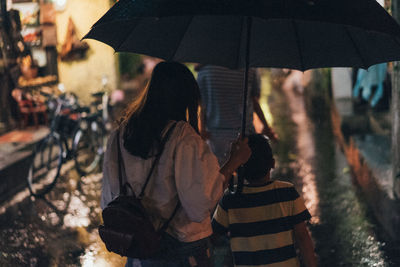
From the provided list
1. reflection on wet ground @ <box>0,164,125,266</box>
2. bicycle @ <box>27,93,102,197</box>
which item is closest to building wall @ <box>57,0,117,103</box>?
bicycle @ <box>27,93,102,197</box>

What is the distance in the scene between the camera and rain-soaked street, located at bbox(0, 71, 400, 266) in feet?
19.5

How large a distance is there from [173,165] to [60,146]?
6.20 metres

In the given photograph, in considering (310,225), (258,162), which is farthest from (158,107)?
(310,225)

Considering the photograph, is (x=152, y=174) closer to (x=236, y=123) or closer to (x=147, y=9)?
→ (x=147, y=9)

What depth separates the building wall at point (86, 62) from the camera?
558 inches

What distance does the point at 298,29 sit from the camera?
3766mm

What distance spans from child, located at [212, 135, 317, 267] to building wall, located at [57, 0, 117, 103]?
11.5 meters

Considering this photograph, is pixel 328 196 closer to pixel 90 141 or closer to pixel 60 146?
pixel 60 146

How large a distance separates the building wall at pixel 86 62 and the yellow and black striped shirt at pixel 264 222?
11.5 metres

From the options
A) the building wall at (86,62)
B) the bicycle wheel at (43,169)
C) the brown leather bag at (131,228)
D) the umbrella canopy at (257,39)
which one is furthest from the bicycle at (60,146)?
the brown leather bag at (131,228)

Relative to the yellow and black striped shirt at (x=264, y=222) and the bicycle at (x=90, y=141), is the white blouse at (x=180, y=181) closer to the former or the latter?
the yellow and black striped shirt at (x=264, y=222)

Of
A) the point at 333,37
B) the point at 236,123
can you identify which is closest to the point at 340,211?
the point at 236,123

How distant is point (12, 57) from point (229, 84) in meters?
6.60

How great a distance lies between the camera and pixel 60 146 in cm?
885
